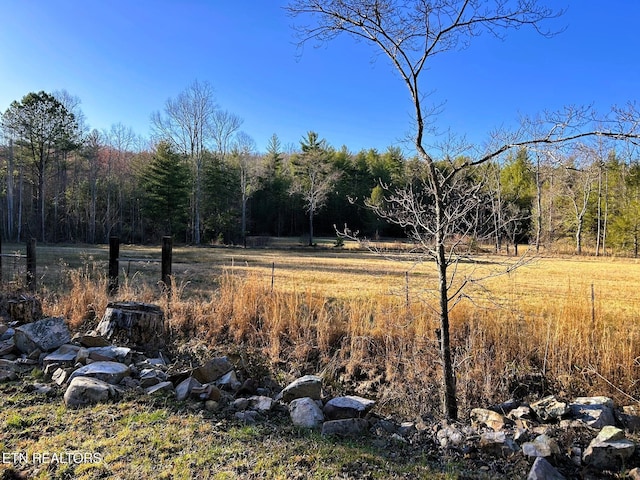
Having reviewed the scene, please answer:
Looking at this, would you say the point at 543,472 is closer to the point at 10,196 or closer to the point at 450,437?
the point at 450,437

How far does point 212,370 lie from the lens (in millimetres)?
3879

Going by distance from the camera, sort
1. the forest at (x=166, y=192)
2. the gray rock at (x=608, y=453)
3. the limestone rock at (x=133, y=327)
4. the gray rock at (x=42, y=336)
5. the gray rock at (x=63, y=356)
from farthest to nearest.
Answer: the forest at (x=166, y=192) → the limestone rock at (x=133, y=327) → the gray rock at (x=42, y=336) → the gray rock at (x=63, y=356) → the gray rock at (x=608, y=453)

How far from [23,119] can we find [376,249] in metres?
28.4

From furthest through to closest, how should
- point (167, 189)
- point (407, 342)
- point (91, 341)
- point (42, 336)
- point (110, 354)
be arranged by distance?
1. point (167, 189)
2. point (407, 342)
3. point (91, 341)
4. point (42, 336)
5. point (110, 354)

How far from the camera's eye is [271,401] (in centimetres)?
339

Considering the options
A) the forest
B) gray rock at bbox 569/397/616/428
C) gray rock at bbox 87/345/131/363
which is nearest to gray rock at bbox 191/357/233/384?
gray rock at bbox 87/345/131/363

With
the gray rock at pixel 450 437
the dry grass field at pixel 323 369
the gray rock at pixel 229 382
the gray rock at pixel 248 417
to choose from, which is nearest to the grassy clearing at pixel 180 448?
the dry grass field at pixel 323 369

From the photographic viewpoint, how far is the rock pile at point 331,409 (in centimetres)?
278

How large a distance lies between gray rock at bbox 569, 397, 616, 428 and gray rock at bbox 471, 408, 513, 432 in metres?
0.71

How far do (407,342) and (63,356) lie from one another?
12.5 feet

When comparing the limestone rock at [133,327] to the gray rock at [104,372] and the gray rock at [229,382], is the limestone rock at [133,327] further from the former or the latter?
the gray rock at [229,382]

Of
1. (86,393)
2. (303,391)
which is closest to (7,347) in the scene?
(86,393)

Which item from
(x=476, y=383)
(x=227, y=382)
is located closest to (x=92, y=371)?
(x=227, y=382)

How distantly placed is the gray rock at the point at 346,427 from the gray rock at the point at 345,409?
0.20 m
